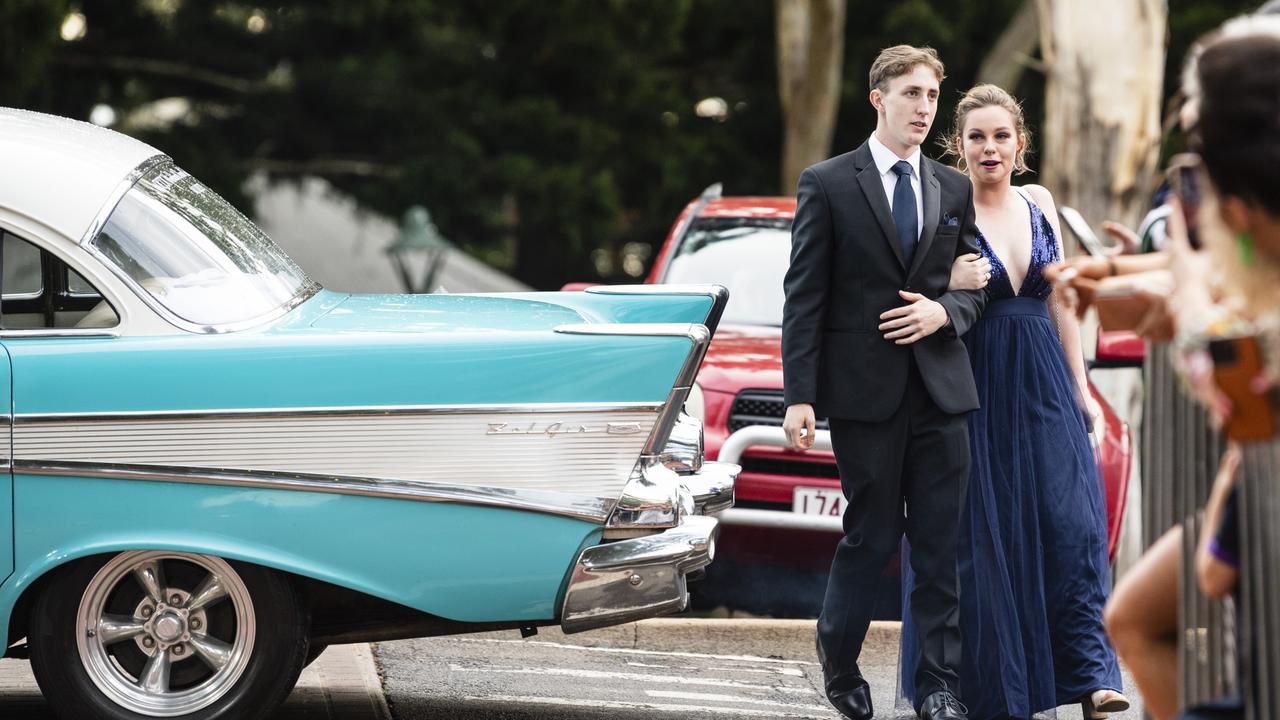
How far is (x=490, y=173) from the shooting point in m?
23.0

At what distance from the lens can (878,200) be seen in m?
5.32

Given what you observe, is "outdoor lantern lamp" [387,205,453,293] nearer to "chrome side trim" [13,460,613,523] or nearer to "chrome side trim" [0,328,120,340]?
"chrome side trim" [0,328,120,340]

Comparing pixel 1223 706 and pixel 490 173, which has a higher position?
pixel 490 173

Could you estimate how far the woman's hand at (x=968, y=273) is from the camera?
541cm

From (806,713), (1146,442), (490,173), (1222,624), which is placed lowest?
(806,713)

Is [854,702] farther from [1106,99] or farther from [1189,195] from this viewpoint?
[1106,99]

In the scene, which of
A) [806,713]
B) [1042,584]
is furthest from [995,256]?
[806,713]

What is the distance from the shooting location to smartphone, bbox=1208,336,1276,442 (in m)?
2.60

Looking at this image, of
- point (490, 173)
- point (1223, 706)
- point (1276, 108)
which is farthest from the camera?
point (490, 173)

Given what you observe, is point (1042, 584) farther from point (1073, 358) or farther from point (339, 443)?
point (339, 443)

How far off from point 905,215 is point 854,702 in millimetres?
1554

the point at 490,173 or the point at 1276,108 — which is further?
the point at 490,173

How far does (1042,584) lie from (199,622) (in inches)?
105

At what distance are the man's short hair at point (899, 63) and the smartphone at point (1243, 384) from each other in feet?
9.19
